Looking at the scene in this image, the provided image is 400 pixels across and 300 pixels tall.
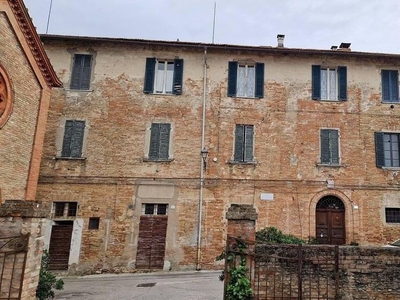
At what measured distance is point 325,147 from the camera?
15.3 meters

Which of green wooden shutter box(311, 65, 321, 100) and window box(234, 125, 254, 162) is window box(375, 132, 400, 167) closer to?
green wooden shutter box(311, 65, 321, 100)

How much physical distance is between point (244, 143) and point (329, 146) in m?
3.88

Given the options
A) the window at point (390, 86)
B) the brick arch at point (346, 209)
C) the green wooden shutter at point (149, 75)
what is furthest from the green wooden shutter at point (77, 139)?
the window at point (390, 86)

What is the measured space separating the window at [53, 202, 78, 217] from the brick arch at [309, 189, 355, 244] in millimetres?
10250

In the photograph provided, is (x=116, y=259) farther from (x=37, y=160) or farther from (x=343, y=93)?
(x=343, y=93)

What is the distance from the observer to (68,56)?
51.3 ft

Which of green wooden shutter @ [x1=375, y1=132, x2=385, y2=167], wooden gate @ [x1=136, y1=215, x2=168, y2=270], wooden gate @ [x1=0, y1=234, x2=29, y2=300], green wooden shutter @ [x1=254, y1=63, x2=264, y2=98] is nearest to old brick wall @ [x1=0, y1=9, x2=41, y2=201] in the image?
wooden gate @ [x1=136, y1=215, x2=168, y2=270]

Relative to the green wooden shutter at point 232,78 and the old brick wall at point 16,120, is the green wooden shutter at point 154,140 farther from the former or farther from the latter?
the old brick wall at point 16,120

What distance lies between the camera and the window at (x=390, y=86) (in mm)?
15852

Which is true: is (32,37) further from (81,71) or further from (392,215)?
(392,215)

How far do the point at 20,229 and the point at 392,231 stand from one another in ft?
48.3

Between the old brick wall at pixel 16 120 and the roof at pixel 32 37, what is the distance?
474 millimetres

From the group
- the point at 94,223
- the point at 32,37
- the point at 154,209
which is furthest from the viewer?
the point at 154,209

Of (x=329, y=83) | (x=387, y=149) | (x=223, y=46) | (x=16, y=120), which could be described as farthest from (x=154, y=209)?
(x=387, y=149)
